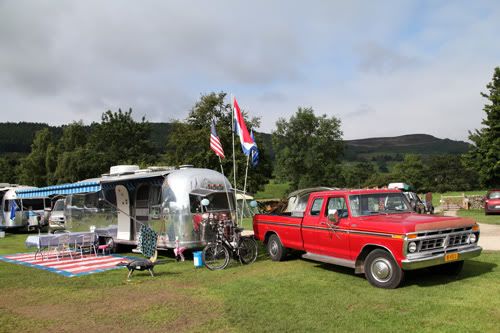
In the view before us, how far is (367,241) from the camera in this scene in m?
8.27

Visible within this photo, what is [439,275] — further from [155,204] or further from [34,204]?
[34,204]

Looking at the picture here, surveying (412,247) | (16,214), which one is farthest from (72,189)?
(16,214)

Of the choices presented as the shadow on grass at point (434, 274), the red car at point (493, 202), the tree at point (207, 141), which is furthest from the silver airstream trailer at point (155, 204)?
the tree at point (207, 141)

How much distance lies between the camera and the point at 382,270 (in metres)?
8.04

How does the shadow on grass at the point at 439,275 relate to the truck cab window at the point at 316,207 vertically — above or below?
below

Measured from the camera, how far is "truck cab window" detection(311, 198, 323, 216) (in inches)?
395

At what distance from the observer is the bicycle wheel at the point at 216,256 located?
10695mm

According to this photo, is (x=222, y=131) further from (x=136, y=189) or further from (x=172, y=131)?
(x=136, y=189)

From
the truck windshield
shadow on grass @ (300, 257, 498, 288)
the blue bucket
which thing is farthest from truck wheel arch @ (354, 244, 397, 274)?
the blue bucket

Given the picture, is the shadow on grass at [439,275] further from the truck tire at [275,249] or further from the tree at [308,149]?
the tree at [308,149]

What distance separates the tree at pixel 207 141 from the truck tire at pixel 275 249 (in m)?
29.4

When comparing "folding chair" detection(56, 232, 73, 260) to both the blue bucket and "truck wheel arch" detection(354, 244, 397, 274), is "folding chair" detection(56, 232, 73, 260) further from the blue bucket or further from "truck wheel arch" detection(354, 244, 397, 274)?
"truck wheel arch" detection(354, 244, 397, 274)

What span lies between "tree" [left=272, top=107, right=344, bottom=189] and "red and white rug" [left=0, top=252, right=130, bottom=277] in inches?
1872

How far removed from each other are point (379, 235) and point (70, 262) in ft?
29.8
